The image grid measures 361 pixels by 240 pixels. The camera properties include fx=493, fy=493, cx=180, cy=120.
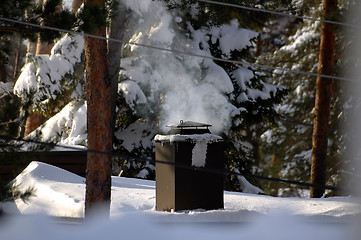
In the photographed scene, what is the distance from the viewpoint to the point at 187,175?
7.98 m

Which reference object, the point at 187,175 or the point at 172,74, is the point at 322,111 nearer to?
the point at 172,74

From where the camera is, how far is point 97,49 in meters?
7.64

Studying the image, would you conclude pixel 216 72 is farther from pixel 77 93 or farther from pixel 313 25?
pixel 313 25

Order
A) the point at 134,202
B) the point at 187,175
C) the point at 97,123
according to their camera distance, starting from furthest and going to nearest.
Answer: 1. the point at 134,202
2. the point at 187,175
3. the point at 97,123

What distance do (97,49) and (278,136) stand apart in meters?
Answer: 13.9

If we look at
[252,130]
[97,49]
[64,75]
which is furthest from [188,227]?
[252,130]

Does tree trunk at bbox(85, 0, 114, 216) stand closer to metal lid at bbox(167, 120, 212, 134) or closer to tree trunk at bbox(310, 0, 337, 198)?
metal lid at bbox(167, 120, 212, 134)

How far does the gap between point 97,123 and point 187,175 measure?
167 centimetres

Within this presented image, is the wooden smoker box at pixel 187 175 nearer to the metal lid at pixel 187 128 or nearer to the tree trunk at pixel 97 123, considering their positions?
the metal lid at pixel 187 128

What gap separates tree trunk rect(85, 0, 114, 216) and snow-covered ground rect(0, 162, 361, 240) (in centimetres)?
43

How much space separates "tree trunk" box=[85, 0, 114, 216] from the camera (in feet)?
24.9

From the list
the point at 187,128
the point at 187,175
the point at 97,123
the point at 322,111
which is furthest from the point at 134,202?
the point at 322,111

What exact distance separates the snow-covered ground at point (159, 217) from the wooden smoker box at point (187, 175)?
0.20 meters

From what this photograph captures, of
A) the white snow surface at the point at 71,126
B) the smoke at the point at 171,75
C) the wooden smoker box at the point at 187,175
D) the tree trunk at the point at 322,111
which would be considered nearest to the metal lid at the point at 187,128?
the wooden smoker box at the point at 187,175
